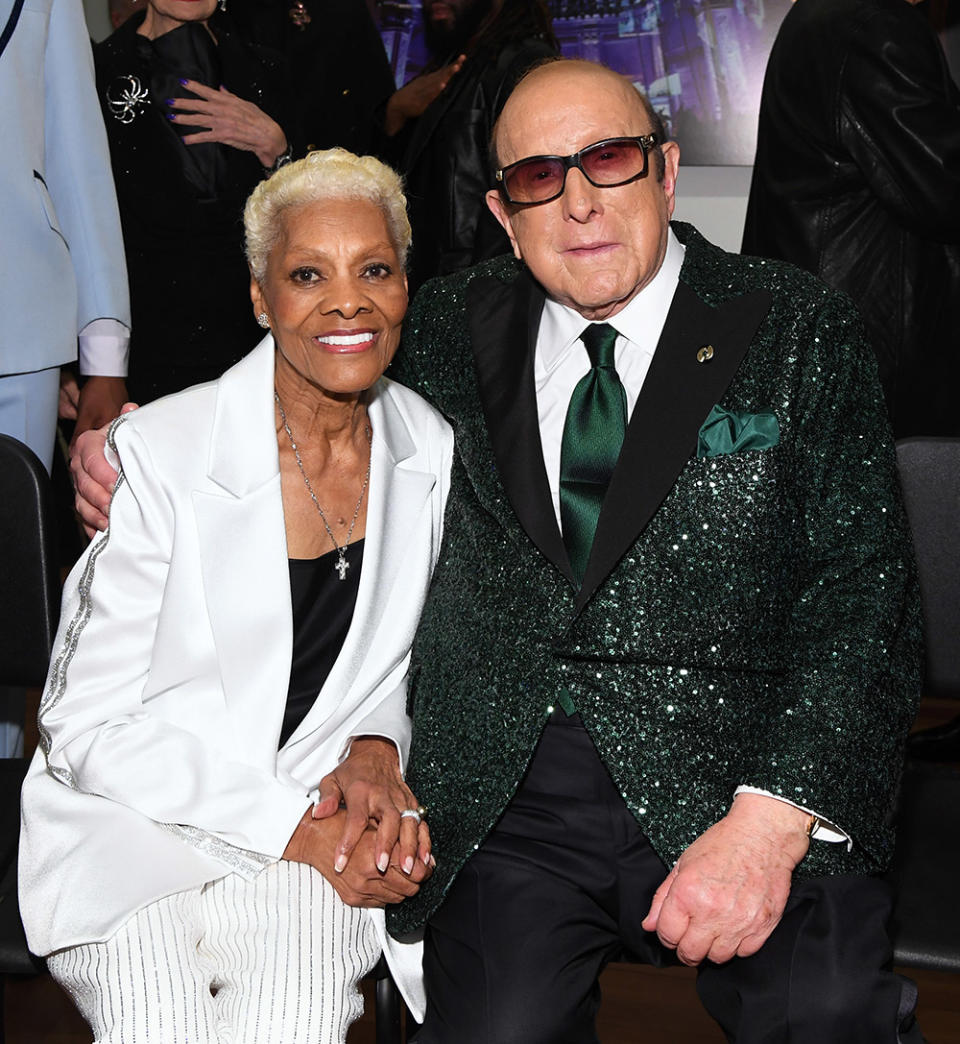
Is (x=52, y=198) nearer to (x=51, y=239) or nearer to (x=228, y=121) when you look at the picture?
(x=51, y=239)

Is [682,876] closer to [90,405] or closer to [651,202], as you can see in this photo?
[651,202]

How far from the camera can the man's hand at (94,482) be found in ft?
6.82

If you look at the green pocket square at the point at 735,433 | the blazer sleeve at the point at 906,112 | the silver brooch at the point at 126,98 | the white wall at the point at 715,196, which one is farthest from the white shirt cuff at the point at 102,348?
the white wall at the point at 715,196

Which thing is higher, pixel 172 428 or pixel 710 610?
pixel 172 428

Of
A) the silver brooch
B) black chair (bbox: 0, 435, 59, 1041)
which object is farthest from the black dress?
black chair (bbox: 0, 435, 59, 1041)

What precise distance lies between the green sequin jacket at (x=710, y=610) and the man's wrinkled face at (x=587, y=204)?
4.9 inches

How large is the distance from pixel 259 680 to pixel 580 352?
26.3 inches

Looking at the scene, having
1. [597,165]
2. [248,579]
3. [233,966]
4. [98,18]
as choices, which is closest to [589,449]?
[597,165]

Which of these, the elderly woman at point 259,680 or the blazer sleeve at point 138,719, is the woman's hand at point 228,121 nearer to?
the elderly woman at point 259,680

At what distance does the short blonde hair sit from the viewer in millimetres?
2023

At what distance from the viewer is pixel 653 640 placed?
185 centimetres

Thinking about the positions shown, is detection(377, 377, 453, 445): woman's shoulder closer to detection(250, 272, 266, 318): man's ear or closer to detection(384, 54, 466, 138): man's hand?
detection(250, 272, 266, 318): man's ear

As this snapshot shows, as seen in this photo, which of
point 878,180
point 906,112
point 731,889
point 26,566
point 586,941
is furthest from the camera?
point 878,180

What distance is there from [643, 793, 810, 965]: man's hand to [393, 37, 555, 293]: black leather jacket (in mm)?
2118
